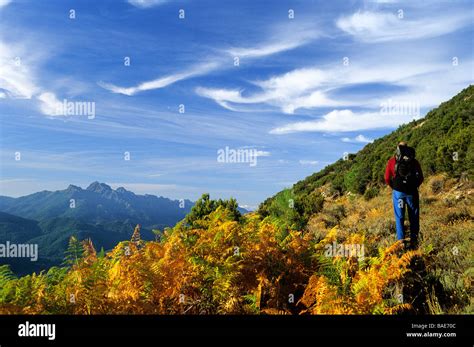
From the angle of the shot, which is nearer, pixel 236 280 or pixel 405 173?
pixel 236 280

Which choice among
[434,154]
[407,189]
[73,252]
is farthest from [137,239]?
[434,154]

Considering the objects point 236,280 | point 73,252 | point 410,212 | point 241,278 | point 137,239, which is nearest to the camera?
point 236,280

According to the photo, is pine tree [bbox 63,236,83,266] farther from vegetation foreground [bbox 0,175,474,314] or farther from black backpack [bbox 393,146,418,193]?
black backpack [bbox 393,146,418,193]

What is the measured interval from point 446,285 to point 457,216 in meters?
6.37

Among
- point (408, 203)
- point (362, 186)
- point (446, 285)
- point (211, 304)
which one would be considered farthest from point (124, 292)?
point (362, 186)

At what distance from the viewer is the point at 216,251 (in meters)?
6.18

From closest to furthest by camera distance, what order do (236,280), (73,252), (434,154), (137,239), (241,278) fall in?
(236,280)
(241,278)
(73,252)
(137,239)
(434,154)

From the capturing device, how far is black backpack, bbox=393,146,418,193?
8531mm

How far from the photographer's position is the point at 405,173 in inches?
337

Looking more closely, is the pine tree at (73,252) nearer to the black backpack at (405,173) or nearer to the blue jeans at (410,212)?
the blue jeans at (410,212)

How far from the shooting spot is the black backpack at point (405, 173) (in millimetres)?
8531

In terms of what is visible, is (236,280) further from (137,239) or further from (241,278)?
(137,239)

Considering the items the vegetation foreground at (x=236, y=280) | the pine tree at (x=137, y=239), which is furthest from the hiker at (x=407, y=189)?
the pine tree at (x=137, y=239)

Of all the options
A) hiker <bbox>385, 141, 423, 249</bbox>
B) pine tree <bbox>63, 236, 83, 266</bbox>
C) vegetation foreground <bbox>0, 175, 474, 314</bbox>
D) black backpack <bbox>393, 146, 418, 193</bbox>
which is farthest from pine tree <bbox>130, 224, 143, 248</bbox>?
black backpack <bbox>393, 146, 418, 193</bbox>
